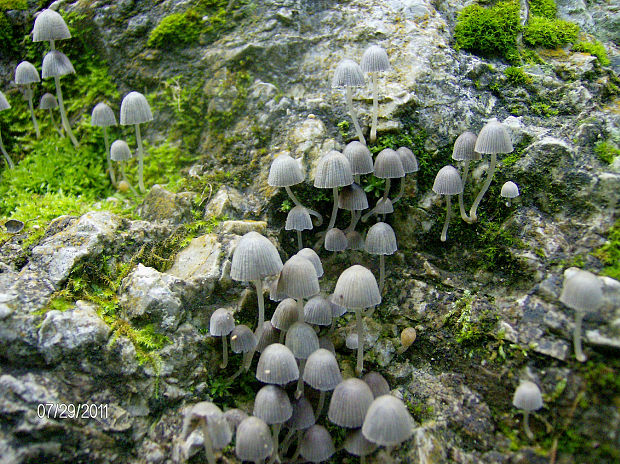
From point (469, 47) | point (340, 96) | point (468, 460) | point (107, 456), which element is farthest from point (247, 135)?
point (468, 460)

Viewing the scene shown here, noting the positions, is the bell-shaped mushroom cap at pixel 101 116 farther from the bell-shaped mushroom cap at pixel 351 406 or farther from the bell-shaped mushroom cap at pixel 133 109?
the bell-shaped mushroom cap at pixel 351 406

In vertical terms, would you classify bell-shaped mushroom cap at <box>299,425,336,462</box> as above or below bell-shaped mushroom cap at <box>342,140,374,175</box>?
below

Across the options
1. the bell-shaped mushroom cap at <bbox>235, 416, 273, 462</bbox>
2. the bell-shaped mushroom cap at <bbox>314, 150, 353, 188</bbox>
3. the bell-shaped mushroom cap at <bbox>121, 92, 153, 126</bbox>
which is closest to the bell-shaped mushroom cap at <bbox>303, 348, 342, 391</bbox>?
the bell-shaped mushroom cap at <bbox>235, 416, 273, 462</bbox>

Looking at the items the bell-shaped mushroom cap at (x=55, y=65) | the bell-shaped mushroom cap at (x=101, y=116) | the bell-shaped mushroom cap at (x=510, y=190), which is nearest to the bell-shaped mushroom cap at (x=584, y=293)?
the bell-shaped mushroom cap at (x=510, y=190)

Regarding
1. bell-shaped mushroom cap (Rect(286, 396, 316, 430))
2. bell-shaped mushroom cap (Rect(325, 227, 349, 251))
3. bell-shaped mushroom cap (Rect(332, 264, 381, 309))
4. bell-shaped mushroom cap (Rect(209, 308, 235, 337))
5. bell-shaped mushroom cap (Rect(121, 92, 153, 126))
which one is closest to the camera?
bell-shaped mushroom cap (Rect(332, 264, 381, 309))

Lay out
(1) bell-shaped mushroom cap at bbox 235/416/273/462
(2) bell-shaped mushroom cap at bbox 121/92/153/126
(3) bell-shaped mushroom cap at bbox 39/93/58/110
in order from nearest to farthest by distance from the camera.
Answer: (1) bell-shaped mushroom cap at bbox 235/416/273/462, (2) bell-shaped mushroom cap at bbox 121/92/153/126, (3) bell-shaped mushroom cap at bbox 39/93/58/110

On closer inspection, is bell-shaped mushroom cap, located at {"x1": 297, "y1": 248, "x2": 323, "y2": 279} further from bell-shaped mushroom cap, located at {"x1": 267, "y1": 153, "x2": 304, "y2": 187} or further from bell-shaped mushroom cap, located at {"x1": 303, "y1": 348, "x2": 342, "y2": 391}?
bell-shaped mushroom cap, located at {"x1": 303, "y1": 348, "x2": 342, "y2": 391}
